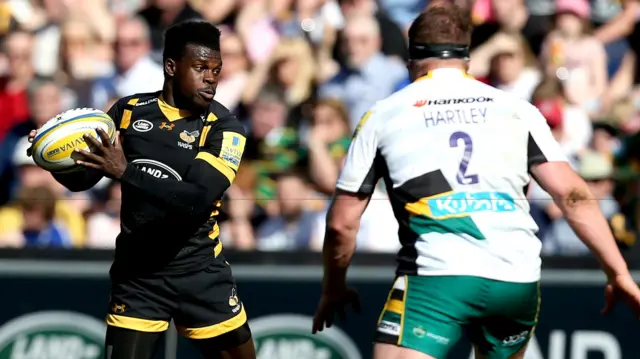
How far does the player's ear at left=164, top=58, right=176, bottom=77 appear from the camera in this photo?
17.8ft

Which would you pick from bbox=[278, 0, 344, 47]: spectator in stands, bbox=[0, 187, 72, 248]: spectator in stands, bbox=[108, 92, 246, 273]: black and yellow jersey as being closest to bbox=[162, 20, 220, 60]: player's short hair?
bbox=[108, 92, 246, 273]: black and yellow jersey

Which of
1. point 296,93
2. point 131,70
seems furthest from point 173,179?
point 131,70

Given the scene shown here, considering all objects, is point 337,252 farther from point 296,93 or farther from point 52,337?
point 296,93

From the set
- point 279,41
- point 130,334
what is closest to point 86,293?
point 130,334

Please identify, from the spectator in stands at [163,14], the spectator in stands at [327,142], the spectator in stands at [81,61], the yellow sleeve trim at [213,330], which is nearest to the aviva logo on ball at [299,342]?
→ the spectator in stands at [327,142]

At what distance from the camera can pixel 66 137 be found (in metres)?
5.08

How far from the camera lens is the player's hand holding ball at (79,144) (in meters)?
4.95

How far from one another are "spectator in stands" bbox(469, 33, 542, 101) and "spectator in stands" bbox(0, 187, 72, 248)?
370 centimetres

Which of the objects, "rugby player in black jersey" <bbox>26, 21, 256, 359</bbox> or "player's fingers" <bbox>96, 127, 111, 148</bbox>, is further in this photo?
"rugby player in black jersey" <bbox>26, 21, 256, 359</bbox>

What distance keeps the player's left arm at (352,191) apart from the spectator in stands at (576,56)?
4663 mm

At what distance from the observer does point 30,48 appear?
9852 millimetres

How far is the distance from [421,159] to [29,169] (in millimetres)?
4248

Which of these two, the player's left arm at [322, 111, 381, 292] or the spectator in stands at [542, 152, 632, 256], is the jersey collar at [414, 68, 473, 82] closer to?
the player's left arm at [322, 111, 381, 292]

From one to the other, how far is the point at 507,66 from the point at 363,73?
1.17 meters
